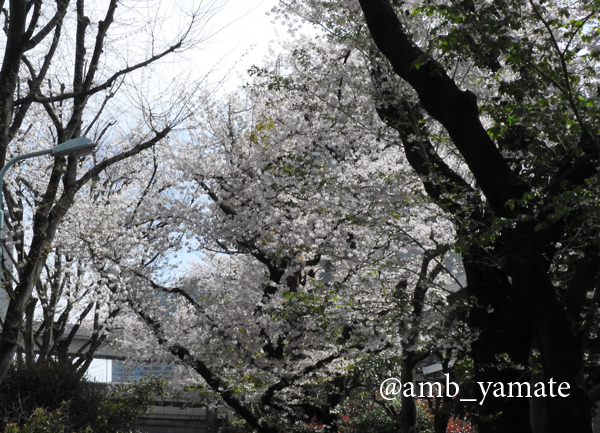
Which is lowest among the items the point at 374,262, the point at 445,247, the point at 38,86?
the point at 445,247

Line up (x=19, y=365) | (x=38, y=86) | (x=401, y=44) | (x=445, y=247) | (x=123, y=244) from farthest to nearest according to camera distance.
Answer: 1. (x=123, y=244)
2. (x=19, y=365)
3. (x=38, y=86)
4. (x=401, y=44)
5. (x=445, y=247)

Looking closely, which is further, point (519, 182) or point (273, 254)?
point (273, 254)

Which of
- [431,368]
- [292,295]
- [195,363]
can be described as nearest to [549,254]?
[292,295]

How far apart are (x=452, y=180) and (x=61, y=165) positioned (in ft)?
18.7

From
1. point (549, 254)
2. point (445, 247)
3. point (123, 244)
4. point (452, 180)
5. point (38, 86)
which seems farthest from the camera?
point (123, 244)

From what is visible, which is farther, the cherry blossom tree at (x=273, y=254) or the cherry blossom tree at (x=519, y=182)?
the cherry blossom tree at (x=273, y=254)

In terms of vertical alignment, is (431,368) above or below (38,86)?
below

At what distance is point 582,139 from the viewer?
→ 568 cm

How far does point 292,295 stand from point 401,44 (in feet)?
14.5

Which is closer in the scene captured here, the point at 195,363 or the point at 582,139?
the point at 582,139

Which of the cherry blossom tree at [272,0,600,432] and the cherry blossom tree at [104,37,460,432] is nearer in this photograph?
the cherry blossom tree at [272,0,600,432]

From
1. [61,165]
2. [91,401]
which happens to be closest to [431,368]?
[91,401]

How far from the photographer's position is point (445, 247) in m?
5.48

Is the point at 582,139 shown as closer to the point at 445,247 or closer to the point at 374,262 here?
the point at 445,247
